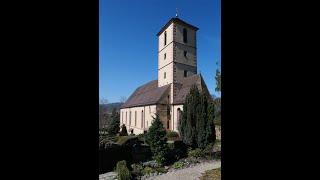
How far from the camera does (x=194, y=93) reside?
64.8 feet

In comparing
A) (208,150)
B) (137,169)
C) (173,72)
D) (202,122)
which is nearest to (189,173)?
Answer: (137,169)

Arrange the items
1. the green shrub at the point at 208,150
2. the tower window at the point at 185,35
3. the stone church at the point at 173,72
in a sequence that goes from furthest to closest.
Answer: the tower window at the point at 185,35 → the stone church at the point at 173,72 → the green shrub at the point at 208,150

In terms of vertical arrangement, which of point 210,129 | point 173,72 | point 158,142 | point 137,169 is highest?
point 173,72

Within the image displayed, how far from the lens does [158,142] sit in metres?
16.8

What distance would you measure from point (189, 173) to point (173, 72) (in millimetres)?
16193

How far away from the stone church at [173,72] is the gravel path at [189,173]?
37.6 ft

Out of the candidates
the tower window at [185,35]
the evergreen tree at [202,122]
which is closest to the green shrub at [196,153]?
the evergreen tree at [202,122]

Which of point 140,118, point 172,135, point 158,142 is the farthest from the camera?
point 140,118

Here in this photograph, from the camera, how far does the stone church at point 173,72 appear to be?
89.2 ft

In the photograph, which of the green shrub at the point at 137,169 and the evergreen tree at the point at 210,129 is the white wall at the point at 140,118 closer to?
the evergreen tree at the point at 210,129

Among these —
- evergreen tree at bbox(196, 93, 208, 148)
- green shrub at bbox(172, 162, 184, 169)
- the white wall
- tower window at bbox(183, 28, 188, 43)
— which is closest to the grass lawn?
green shrub at bbox(172, 162, 184, 169)

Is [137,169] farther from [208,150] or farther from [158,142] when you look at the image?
[208,150]
